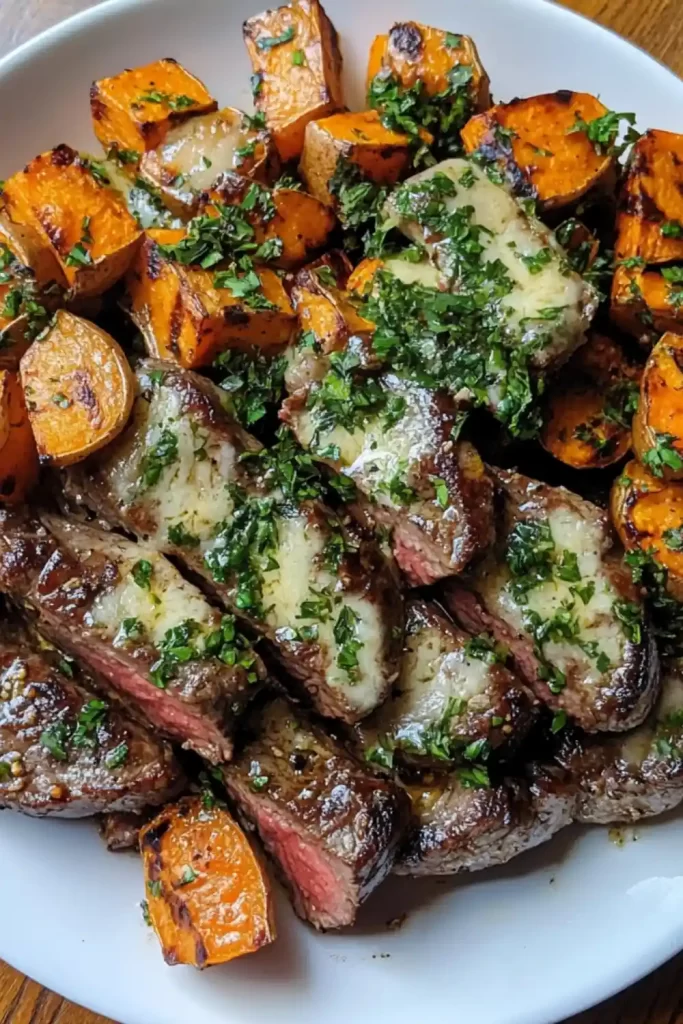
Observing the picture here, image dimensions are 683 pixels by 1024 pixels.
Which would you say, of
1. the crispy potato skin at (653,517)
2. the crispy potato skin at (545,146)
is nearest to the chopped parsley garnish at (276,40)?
the crispy potato skin at (545,146)

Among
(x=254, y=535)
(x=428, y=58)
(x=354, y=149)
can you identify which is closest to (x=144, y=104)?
(x=354, y=149)

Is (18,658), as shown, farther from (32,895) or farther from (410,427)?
(410,427)

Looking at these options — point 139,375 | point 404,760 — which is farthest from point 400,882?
point 139,375

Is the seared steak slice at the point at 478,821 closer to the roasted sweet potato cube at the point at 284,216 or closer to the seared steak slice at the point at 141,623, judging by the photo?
the seared steak slice at the point at 141,623

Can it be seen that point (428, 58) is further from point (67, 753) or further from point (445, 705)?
point (67, 753)

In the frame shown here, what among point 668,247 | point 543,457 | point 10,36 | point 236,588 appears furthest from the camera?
point 10,36

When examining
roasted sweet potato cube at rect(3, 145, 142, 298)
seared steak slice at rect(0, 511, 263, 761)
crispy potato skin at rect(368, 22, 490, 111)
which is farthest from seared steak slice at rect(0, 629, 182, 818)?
crispy potato skin at rect(368, 22, 490, 111)

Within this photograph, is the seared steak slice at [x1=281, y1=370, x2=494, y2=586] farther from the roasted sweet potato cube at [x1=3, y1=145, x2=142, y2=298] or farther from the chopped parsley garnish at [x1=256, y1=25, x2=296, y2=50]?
the chopped parsley garnish at [x1=256, y1=25, x2=296, y2=50]
